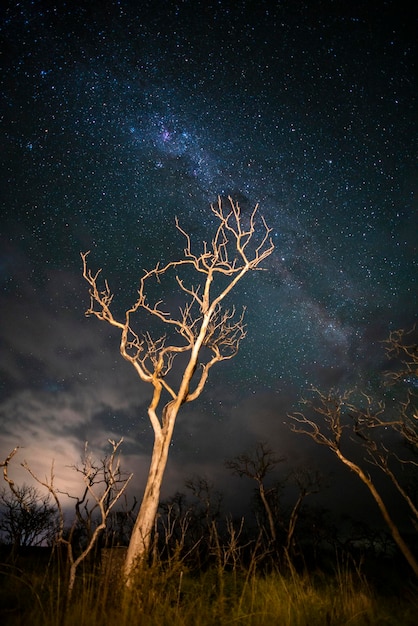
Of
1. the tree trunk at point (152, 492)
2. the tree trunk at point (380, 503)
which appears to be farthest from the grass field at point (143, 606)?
the tree trunk at point (380, 503)

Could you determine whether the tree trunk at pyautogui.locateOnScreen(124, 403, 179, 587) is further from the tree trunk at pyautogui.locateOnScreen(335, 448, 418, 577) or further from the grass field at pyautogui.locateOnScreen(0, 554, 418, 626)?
the tree trunk at pyautogui.locateOnScreen(335, 448, 418, 577)

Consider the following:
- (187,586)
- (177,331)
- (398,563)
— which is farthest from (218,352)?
(398,563)

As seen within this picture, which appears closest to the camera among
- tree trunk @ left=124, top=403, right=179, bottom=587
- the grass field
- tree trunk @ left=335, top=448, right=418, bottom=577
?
the grass field

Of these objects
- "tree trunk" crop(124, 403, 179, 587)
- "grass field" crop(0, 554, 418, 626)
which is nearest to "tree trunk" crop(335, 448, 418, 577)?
"grass field" crop(0, 554, 418, 626)

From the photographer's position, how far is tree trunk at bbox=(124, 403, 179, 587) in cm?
630

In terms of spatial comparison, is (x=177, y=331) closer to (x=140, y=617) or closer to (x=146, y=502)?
(x=146, y=502)

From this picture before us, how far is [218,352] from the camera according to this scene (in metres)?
10.2

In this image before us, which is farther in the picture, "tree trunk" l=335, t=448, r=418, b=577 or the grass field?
"tree trunk" l=335, t=448, r=418, b=577

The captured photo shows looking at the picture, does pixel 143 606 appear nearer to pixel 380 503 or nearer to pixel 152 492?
pixel 152 492

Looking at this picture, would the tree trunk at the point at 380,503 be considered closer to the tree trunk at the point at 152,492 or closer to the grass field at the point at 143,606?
the grass field at the point at 143,606

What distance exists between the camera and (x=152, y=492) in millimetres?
6992

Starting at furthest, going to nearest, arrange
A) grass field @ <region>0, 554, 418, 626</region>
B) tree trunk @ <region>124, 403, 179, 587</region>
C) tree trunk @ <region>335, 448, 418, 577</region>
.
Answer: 1. tree trunk @ <region>335, 448, 418, 577</region>
2. tree trunk @ <region>124, 403, 179, 587</region>
3. grass field @ <region>0, 554, 418, 626</region>

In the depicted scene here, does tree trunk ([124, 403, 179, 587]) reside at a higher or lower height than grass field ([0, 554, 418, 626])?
higher

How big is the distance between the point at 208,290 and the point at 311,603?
757cm
